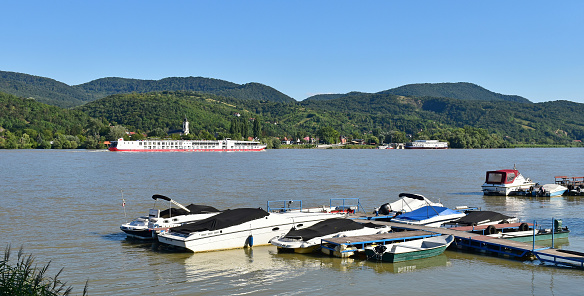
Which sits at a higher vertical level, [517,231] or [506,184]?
[506,184]

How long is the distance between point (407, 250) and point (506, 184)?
106 feet

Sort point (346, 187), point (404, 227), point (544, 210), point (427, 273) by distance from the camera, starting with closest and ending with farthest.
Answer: point (427, 273)
point (404, 227)
point (544, 210)
point (346, 187)

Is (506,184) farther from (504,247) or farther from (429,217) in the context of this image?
(504,247)

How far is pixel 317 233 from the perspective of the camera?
24.5 metres

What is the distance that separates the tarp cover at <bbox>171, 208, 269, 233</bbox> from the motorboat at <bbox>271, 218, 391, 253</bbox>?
6.05ft

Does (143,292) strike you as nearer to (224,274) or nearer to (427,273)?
(224,274)

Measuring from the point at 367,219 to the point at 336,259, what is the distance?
8179 millimetres

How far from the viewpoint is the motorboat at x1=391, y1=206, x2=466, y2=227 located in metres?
28.8

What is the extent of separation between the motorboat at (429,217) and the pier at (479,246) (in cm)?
218

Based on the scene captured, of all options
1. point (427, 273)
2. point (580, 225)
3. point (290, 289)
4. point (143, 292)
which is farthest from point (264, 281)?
point (580, 225)

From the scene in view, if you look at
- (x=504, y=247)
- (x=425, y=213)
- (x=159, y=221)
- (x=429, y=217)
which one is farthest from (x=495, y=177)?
(x=159, y=221)

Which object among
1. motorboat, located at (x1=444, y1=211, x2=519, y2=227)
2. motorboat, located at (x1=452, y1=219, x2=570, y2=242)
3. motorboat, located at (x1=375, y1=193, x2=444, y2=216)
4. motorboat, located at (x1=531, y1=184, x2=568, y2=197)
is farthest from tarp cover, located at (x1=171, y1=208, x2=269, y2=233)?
motorboat, located at (x1=531, y1=184, x2=568, y2=197)

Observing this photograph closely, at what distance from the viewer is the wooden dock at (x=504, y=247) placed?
21341 millimetres

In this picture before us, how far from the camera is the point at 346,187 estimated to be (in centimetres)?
5666
